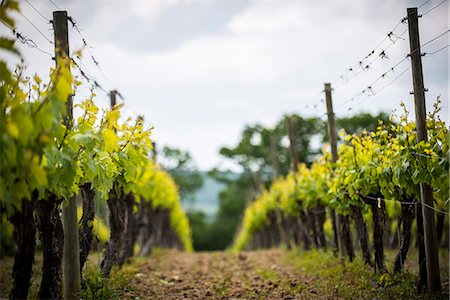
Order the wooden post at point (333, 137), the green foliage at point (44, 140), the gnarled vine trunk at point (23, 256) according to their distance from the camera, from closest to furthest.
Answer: the green foliage at point (44, 140)
the gnarled vine trunk at point (23, 256)
the wooden post at point (333, 137)

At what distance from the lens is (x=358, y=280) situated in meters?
8.98

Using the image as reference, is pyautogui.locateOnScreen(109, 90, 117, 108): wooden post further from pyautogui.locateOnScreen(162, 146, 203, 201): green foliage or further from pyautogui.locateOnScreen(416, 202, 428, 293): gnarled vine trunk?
pyautogui.locateOnScreen(162, 146, 203, 201): green foliage

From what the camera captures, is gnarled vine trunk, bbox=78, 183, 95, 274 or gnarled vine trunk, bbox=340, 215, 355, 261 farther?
gnarled vine trunk, bbox=340, 215, 355, 261

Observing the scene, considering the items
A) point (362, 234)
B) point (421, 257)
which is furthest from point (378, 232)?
point (421, 257)

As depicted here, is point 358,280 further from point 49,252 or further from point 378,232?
point 49,252

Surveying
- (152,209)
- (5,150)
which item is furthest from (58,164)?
(152,209)

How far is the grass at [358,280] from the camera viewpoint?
299 inches

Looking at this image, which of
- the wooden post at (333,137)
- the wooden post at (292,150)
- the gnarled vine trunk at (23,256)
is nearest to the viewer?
the gnarled vine trunk at (23,256)

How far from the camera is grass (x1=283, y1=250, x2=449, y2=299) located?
7.59 metres

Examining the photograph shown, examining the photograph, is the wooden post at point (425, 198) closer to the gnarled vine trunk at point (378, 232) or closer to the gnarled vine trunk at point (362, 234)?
the gnarled vine trunk at point (378, 232)

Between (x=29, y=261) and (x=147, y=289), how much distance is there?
4.21 meters

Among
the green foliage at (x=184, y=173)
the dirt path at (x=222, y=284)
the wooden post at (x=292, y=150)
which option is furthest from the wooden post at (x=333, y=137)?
the green foliage at (x=184, y=173)

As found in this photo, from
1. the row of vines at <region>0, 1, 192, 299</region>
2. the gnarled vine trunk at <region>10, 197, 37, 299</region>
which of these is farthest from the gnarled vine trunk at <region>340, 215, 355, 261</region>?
the gnarled vine trunk at <region>10, 197, 37, 299</region>

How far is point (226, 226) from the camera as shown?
188 ft
